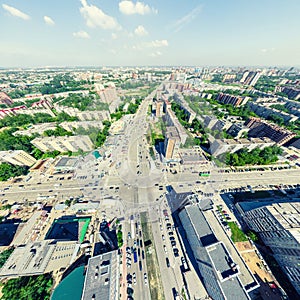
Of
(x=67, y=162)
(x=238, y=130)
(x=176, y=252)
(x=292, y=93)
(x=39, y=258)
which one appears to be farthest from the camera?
(x=292, y=93)

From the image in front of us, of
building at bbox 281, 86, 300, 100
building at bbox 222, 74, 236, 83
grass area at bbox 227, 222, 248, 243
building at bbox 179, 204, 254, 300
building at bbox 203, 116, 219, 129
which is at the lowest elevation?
building at bbox 179, 204, 254, 300

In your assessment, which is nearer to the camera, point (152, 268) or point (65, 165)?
point (152, 268)

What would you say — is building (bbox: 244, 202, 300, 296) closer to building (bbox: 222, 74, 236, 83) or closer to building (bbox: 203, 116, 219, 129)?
building (bbox: 203, 116, 219, 129)

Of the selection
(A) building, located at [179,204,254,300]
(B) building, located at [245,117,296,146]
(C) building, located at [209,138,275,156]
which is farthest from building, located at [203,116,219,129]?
(A) building, located at [179,204,254,300]

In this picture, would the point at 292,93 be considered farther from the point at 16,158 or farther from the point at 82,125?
the point at 16,158

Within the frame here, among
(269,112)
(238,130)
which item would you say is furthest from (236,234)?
(269,112)

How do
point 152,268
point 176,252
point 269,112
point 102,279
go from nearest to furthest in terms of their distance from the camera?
point 102,279
point 152,268
point 176,252
point 269,112

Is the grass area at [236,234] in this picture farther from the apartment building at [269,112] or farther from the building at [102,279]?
the apartment building at [269,112]
